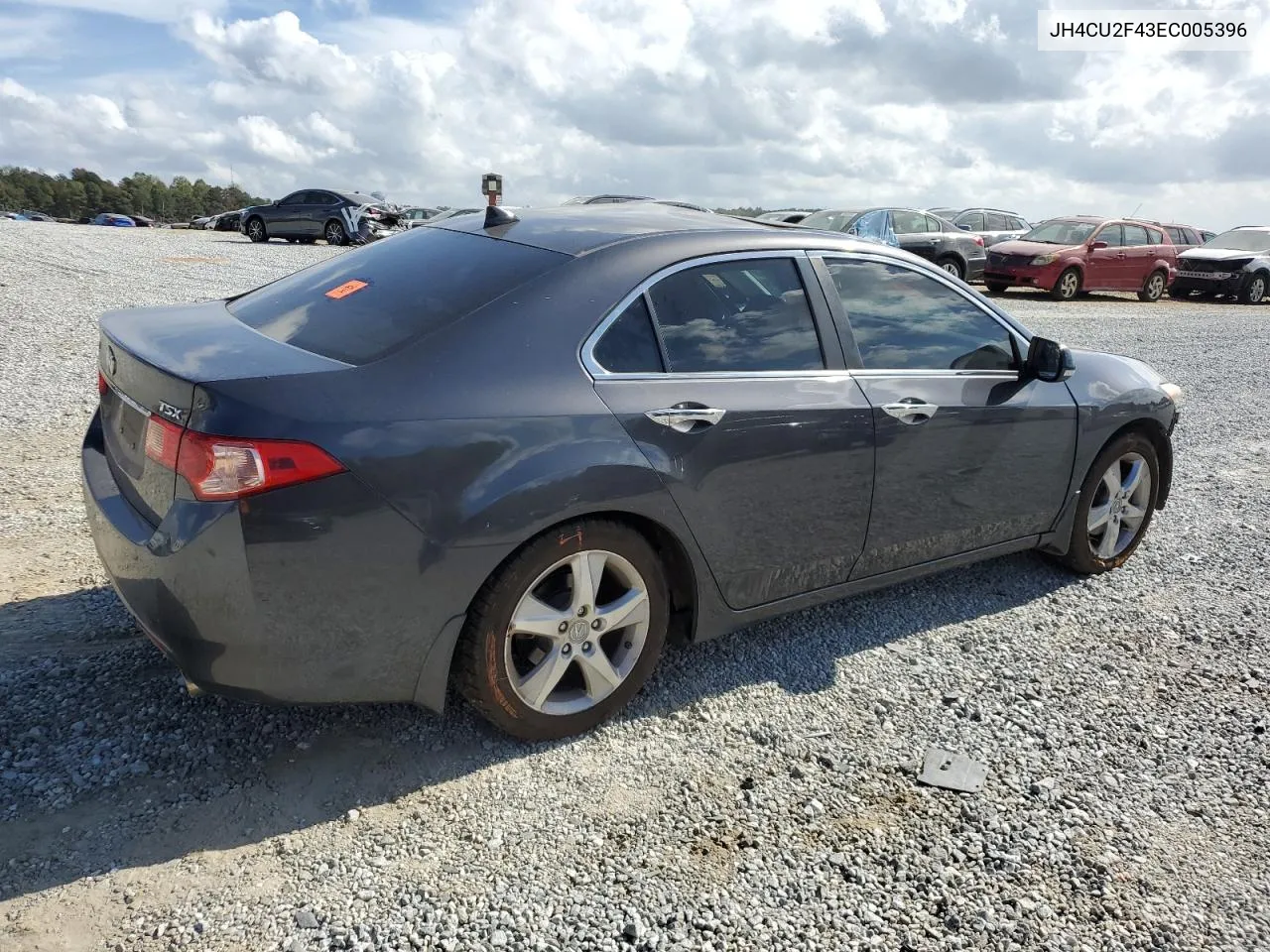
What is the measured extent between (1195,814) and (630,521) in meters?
1.95

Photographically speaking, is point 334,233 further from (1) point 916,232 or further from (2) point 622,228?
(2) point 622,228

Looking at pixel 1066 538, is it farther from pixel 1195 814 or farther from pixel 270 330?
pixel 270 330

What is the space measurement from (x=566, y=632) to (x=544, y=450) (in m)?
0.60

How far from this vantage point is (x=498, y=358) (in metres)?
2.79

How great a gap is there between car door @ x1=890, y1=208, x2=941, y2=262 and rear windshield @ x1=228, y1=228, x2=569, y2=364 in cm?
1643

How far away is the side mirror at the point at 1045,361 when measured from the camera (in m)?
4.01

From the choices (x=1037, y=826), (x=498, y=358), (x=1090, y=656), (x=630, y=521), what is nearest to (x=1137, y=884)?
(x=1037, y=826)

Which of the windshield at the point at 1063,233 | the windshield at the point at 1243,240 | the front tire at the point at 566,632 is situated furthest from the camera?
the windshield at the point at 1243,240

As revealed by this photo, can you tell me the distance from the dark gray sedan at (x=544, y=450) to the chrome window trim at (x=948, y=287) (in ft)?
0.05

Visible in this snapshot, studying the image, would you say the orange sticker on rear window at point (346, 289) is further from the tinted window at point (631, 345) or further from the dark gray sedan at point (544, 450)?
the tinted window at point (631, 345)

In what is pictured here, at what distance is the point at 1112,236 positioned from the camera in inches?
775

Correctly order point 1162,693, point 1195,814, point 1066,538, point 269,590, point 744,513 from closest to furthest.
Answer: point 269,590, point 1195,814, point 744,513, point 1162,693, point 1066,538

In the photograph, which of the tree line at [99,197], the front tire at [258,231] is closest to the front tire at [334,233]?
the front tire at [258,231]

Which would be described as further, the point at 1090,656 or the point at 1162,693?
the point at 1090,656
